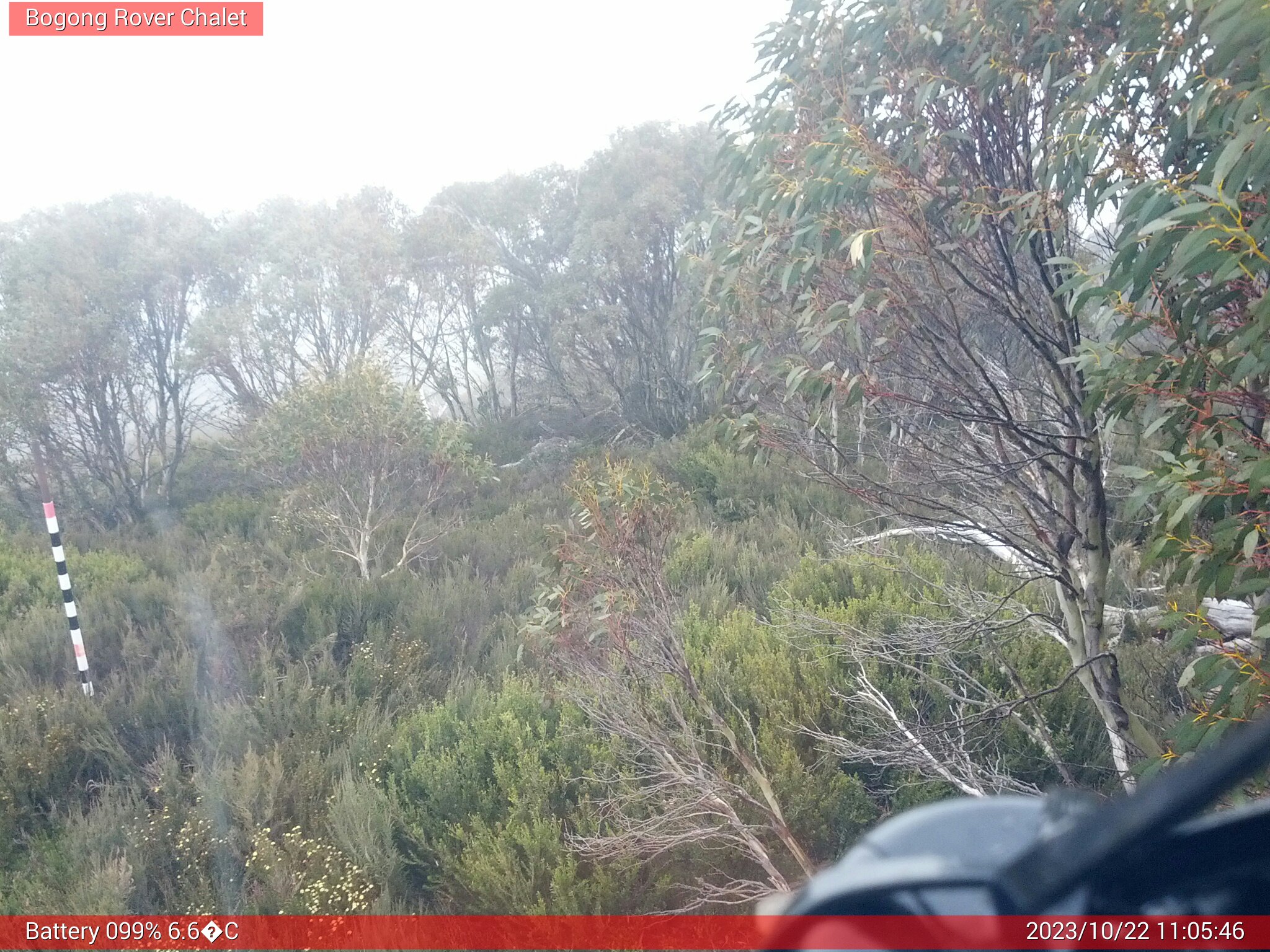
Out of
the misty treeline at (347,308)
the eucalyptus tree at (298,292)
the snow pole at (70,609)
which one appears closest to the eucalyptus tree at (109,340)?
the misty treeline at (347,308)

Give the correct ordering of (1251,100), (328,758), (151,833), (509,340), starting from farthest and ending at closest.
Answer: (509,340) → (328,758) → (151,833) → (1251,100)

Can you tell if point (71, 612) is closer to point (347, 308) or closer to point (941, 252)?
point (941, 252)

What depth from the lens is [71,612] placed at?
5934mm

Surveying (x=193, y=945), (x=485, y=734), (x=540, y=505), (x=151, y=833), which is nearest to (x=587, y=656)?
(x=485, y=734)

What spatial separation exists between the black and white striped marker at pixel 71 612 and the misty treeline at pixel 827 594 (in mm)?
224

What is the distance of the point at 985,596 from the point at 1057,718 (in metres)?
0.77

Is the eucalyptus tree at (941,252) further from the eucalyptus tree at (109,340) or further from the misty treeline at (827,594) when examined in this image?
the eucalyptus tree at (109,340)

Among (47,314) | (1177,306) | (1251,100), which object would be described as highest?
(47,314)

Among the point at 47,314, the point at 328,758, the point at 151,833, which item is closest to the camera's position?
the point at 151,833

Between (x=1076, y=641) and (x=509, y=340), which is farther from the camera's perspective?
(x=509, y=340)

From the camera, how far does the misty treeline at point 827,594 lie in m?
2.14

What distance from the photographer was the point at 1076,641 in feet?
9.98

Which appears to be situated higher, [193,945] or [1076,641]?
[1076,641]

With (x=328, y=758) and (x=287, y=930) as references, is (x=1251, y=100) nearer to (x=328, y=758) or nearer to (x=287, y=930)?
(x=287, y=930)
